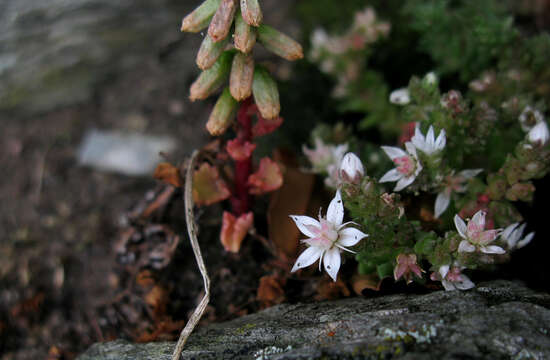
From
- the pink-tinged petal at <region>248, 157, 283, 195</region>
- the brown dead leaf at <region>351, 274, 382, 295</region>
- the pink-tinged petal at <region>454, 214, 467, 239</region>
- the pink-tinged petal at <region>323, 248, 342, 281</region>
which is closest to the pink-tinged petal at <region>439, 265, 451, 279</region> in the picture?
the pink-tinged petal at <region>454, 214, 467, 239</region>

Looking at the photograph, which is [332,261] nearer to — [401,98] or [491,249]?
[491,249]

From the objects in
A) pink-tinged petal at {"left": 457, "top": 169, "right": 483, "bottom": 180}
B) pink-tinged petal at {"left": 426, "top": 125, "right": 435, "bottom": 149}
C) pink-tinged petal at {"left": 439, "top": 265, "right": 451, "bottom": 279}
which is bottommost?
pink-tinged petal at {"left": 439, "top": 265, "right": 451, "bottom": 279}

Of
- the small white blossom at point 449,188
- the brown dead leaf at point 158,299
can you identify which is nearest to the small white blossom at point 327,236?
the small white blossom at point 449,188

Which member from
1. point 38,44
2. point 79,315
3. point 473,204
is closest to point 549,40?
point 473,204

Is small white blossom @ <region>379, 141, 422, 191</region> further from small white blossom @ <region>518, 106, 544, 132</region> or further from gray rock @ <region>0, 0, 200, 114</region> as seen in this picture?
gray rock @ <region>0, 0, 200, 114</region>

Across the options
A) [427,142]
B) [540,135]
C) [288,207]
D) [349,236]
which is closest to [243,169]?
[288,207]

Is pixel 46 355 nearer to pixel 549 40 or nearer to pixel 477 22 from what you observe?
pixel 477 22
